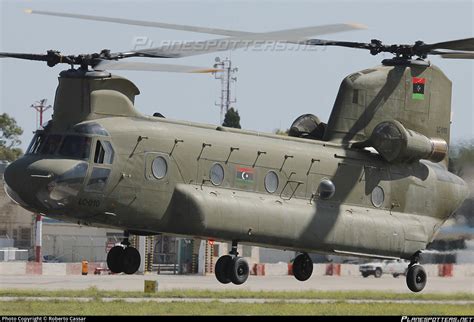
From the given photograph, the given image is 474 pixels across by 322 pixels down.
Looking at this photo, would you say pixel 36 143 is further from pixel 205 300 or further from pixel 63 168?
pixel 205 300

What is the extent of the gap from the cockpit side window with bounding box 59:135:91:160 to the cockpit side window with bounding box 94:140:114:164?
0.21 meters

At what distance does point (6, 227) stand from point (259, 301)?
44359mm

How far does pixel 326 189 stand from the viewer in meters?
29.6

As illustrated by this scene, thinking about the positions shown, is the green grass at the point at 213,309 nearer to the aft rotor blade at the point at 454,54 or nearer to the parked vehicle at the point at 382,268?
the aft rotor blade at the point at 454,54

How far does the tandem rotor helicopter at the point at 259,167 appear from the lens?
2630 centimetres

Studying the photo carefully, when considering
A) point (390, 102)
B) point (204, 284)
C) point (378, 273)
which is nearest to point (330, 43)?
point (390, 102)

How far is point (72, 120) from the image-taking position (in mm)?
26859

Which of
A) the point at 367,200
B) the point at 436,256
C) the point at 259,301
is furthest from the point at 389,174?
the point at 436,256

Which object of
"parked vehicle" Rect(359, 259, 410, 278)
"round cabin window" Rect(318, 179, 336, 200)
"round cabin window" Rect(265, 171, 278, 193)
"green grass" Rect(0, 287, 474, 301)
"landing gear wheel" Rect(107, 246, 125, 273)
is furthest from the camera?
"parked vehicle" Rect(359, 259, 410, 278)

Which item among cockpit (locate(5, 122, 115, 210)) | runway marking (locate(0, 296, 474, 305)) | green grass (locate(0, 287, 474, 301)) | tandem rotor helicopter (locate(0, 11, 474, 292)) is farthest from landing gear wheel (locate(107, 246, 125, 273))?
green grass (locate(0, 287, 474, 301))

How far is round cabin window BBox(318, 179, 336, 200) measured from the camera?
29594 mm

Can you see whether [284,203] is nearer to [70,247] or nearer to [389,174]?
[389,174]

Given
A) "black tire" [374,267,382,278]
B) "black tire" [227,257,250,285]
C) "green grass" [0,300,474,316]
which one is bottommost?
"green grass" [0,300,474,316]

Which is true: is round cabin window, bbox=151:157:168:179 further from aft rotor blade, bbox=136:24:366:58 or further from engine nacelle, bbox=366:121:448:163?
engine nacelle, bbox=366:121:448:163
